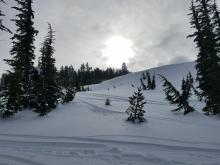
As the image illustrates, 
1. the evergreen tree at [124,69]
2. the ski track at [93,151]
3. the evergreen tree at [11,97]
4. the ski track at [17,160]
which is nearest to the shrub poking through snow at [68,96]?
the evergreen tree at [11,97]

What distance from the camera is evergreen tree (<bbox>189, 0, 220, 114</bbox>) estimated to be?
859 inches

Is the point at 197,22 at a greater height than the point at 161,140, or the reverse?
the point at 197,22

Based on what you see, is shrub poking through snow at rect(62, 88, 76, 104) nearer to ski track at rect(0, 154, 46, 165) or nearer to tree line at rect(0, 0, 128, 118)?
tree line at rect(0, 0, 128, 118)

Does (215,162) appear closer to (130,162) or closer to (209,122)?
(130,162)

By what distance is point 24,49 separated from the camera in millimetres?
23109

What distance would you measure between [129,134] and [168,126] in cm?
356

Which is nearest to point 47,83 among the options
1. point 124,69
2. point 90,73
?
point 90,73

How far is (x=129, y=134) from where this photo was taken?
14164 millimetres

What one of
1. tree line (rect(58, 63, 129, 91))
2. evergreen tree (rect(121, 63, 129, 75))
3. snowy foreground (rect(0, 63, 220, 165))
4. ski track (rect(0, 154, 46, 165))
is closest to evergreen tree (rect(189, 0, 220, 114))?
snowy foreground (rect(0, 63, 220, 165))

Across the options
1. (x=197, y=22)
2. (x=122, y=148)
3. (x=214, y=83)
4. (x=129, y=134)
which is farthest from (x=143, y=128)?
(x=197, y=22)

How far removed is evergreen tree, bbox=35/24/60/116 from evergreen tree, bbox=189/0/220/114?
14396 millimetres

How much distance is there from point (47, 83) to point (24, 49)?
13.0 ft

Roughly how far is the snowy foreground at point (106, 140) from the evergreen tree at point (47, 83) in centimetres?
118

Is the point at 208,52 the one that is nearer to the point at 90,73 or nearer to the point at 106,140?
the point at 106,140
